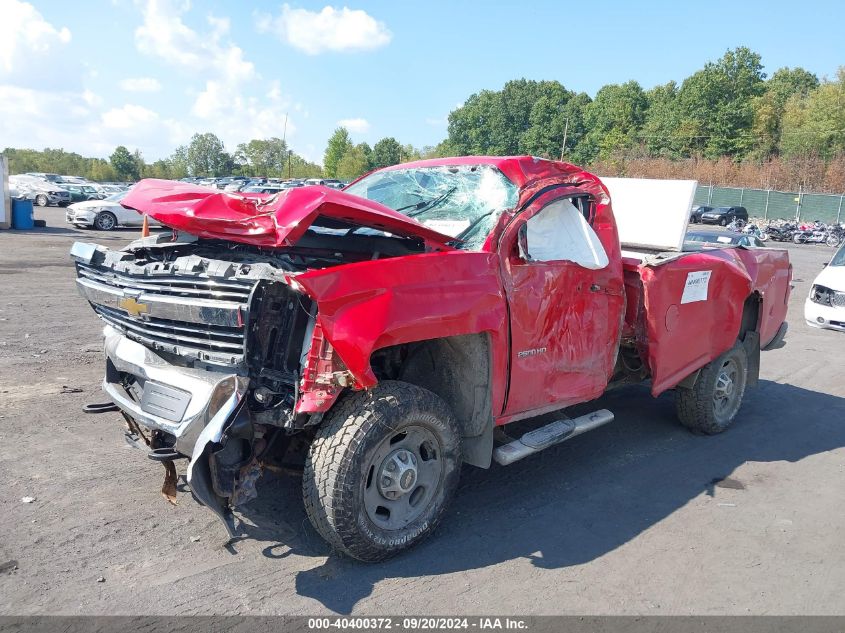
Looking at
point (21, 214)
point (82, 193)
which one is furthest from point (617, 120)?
point (21, 214)

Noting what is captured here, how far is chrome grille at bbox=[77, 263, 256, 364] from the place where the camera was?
131 inches

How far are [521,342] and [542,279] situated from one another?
442mm

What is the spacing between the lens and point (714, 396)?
6.06 meters

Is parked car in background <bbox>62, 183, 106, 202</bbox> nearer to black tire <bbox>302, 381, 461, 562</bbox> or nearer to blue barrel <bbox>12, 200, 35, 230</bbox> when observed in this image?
blue barrel <bbox>12, 200, 35, 230</bbox>

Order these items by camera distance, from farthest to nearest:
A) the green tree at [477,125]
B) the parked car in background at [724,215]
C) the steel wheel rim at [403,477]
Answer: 1. the green tree at [477,125]
2. the parked car in background at [724,215]
3. the steel wheel rim at [403,477]

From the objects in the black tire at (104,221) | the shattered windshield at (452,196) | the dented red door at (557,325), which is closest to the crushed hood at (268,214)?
the shattered windshield at (452,196)

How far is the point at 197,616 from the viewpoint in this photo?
313cm

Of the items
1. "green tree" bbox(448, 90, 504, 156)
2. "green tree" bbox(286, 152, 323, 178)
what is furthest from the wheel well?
"green tree" bbox(448, 90, 504, 156)

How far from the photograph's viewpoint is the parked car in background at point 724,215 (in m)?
45.6

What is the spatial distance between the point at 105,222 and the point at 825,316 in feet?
71.7

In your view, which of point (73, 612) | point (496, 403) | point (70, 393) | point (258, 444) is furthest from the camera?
point (70, 393)

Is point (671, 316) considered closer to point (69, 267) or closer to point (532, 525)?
point (532, 525)

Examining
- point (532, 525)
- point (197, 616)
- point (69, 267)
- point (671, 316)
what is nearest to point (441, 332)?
point (532, 525)

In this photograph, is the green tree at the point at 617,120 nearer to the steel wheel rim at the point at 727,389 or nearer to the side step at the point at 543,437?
the steel wheel rim at the point at 727,389
